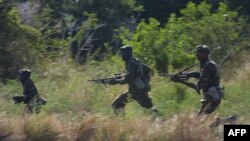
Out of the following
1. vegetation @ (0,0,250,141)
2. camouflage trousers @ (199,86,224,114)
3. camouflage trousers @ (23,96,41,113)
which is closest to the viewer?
vegetation @ (0,0,250,141)

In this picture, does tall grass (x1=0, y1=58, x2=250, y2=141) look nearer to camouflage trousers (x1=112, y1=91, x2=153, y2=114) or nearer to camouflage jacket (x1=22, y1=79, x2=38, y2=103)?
camouflage trousers (x1=112, y1=91, x2=153, y2=114)

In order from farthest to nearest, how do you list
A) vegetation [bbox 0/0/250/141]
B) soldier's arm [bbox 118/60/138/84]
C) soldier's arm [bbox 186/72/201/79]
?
soldier's arm [bbox 118/60/138/84] < soldier's arm [bbox 186/72/201/79] < vegetation [bbox 0/0/250/141]

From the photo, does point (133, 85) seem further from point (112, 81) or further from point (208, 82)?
point (208, 82)

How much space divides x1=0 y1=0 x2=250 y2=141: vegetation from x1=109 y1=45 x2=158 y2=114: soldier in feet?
0.67

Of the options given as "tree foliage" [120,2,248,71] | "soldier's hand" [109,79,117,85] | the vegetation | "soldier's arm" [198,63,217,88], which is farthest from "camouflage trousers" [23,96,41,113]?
"tree foliage" [120,2,248,71]

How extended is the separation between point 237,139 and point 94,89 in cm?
557

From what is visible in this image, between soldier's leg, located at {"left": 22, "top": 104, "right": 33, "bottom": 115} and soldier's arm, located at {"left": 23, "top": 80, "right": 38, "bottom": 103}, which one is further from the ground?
soldier's arm, located at {"left": 23, "top": 80, "right": 38, "bottom": 103}

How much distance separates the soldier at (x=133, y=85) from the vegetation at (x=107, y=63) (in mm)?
204

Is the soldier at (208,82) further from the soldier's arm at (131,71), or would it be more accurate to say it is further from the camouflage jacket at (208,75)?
the soldier's arm at (131,71)

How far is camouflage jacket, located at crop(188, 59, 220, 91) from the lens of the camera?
1179 cm

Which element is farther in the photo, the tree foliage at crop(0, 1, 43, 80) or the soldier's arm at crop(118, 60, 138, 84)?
the tree foliage at crop(0, 1, 43, 80)

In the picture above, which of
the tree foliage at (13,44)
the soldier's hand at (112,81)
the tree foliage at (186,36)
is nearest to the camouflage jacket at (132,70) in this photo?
the soldier's hand at (112,81)

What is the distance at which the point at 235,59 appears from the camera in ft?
70.1

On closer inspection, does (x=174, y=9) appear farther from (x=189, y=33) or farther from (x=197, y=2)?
(x=189, y=33)
